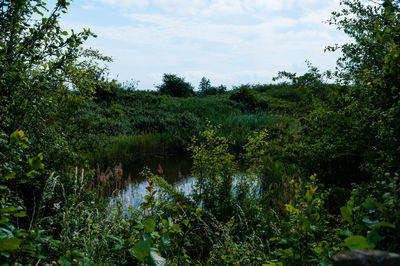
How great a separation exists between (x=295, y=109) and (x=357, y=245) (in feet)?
12.0

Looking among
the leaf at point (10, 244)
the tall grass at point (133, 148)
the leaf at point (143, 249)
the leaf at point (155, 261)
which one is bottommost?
the tall grass at point (133, 148)

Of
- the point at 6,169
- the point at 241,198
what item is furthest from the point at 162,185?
the point at 6,169

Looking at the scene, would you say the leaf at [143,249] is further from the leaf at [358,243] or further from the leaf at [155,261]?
the leaf at [358,243]

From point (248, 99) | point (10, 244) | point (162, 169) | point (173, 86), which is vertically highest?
point (173, 86)

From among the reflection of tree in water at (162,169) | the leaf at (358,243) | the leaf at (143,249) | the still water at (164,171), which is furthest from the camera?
the reflection of tree in water at (162,169)

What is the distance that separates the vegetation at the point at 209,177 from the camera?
144cm

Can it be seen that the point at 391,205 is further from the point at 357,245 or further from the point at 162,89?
the point at 162,89

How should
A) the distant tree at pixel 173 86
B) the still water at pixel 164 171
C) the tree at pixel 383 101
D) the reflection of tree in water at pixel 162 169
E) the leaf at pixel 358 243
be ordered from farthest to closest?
the distant tree at pixel 173 86 < the reflection of tree in water at pixel 162 169 < the still water at pixel 164 171 < the tree at pixel 383 101 < the leaf at pixel 358 243

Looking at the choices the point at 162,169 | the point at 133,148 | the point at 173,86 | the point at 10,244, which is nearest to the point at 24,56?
the point at 10,244

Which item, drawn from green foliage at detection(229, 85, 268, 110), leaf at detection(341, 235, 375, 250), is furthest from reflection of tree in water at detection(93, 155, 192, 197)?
green foliage at detection(229, 85, 268, 110)

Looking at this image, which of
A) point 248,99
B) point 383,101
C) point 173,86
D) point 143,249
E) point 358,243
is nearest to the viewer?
point 358,243

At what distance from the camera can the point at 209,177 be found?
4719 mm

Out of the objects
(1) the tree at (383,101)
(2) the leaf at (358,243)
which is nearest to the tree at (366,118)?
(1) the tree at (383,101)

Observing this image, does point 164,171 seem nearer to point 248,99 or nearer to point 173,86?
Result: point 248,99
